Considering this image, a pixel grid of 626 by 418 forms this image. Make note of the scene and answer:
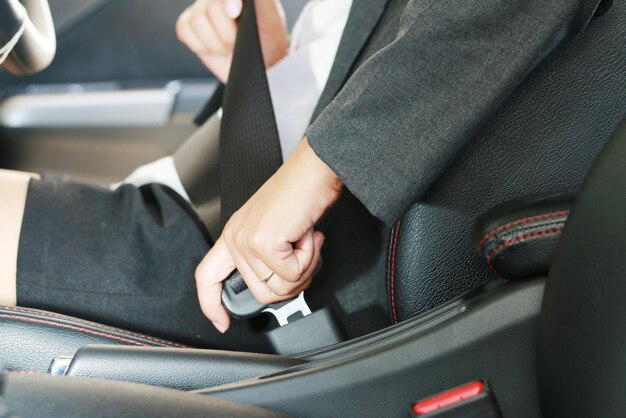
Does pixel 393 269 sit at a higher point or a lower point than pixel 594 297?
lower

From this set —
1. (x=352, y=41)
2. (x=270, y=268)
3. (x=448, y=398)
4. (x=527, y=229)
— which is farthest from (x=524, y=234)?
(x=352, y=41)

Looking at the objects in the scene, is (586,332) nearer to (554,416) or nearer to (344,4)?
(554,416)

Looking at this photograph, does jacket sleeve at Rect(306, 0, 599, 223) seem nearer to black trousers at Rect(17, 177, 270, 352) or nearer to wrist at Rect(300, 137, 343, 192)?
wrist at Rect(300, 137, 343, 192)

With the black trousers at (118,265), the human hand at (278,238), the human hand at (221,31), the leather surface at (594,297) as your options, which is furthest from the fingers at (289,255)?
the human hand at (221,31)

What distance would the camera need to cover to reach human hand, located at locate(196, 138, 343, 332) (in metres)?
0.65

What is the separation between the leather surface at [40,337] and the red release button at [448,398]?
0.29 metres

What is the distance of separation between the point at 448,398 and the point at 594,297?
12 cm

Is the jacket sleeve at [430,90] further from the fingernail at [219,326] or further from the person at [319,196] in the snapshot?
the fingernail at [219,326]

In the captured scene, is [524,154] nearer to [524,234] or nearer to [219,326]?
[524,234]

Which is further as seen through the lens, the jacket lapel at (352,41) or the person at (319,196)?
the jacket lapel at (352,41)

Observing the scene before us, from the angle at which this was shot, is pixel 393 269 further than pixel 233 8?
No

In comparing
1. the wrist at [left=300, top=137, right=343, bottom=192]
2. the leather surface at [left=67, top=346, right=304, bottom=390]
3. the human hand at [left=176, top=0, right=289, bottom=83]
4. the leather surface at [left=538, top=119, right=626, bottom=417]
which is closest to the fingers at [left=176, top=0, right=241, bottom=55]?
the human hand at [left=176, top=0, right=289, bottom=83]

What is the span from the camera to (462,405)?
49 centimetres

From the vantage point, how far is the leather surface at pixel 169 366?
1.94ft
